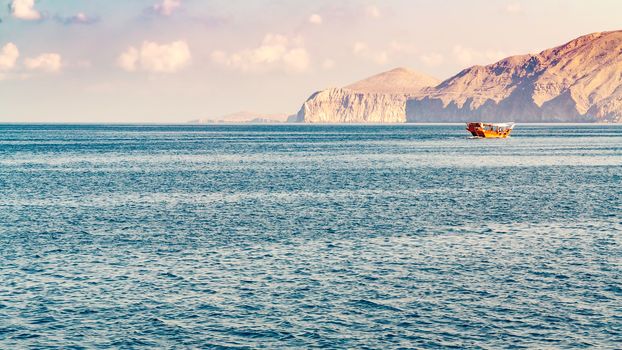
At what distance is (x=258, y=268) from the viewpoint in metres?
40.7

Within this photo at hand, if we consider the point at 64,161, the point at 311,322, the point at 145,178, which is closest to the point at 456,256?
the point at 311,322

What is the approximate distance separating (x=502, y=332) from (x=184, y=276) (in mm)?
16447

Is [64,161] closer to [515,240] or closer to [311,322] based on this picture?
[515,240]

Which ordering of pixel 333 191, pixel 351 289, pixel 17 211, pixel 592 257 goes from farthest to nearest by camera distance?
pixel 333 191, pixel 17 211, pixel 592 257, pixel 351 289

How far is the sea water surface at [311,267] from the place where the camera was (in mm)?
30141

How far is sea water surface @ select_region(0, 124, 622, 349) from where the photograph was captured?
30141 mm

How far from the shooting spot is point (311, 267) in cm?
4091

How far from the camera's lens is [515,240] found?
4897 centimetres

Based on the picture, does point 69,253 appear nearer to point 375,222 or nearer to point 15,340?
point 15,340

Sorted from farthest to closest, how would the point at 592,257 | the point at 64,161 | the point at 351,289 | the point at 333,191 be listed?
the point at 64,161
the point at 333,191
the point at 592,257
the point at 351,289

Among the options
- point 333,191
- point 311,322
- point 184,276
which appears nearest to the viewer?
point 311,322

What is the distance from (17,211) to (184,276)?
31052 mm

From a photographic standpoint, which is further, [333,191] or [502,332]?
[333,191]

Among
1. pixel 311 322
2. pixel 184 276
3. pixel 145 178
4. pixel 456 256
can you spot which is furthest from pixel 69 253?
pixel 145 178
